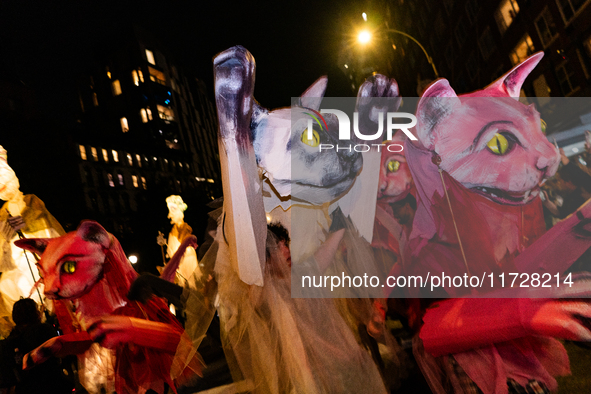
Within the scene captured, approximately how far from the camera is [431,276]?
2.29 m

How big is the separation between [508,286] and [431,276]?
1.35 feet

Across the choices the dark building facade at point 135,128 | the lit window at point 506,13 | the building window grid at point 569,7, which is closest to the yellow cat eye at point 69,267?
the building window grid at point 569,7

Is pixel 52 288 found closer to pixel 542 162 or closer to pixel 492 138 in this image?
pixel 492 138

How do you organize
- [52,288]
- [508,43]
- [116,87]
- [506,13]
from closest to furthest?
[52,288], [506,13], [508,43], [116,87]

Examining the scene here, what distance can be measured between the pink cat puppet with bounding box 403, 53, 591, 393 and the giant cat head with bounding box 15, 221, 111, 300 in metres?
2.39

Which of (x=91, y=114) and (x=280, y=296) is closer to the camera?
(x=280, y=296)

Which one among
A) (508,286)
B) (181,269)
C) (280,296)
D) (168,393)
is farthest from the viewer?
(181,269)

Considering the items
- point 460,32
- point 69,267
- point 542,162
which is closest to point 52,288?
point 69,267

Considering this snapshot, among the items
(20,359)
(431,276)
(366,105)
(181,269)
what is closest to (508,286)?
(431,276)

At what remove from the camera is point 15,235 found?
13.0 ft

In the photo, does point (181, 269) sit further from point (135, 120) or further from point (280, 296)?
point (135, 120)

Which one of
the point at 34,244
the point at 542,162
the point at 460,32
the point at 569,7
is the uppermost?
the point at 460,32

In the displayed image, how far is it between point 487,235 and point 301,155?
1.20 m

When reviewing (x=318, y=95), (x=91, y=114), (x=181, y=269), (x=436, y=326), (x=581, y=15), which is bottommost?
(x=436, y=326)
